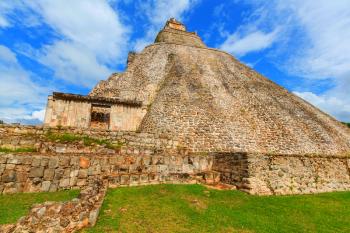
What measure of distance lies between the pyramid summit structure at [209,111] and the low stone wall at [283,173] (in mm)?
5917

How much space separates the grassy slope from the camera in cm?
612

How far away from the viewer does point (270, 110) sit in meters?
22.4

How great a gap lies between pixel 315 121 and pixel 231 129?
996 cm

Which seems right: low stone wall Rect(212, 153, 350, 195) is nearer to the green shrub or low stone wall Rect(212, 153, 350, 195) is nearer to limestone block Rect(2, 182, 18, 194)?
the green shrub

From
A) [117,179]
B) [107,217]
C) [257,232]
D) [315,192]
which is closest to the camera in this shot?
[257,232]

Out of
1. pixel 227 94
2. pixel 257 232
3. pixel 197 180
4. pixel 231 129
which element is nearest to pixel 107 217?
pixel 257 232

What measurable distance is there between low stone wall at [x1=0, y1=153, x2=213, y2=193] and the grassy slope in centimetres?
86

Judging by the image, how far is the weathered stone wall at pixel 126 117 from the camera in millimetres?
19375

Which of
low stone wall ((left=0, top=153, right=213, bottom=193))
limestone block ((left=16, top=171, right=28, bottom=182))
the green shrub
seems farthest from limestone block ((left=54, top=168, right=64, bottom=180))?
the green shrub

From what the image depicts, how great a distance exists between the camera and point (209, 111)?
2059cm

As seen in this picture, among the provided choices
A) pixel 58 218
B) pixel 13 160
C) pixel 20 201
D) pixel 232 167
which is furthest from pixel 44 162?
pixel 232 167

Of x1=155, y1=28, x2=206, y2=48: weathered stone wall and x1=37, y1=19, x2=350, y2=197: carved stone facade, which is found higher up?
x1=155, y1=28, x2=206, y2=48: weathered stone wall

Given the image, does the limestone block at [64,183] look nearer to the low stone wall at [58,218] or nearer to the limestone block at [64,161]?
the limestone block at [64,161]

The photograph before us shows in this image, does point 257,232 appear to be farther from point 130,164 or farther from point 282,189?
point 130,164
